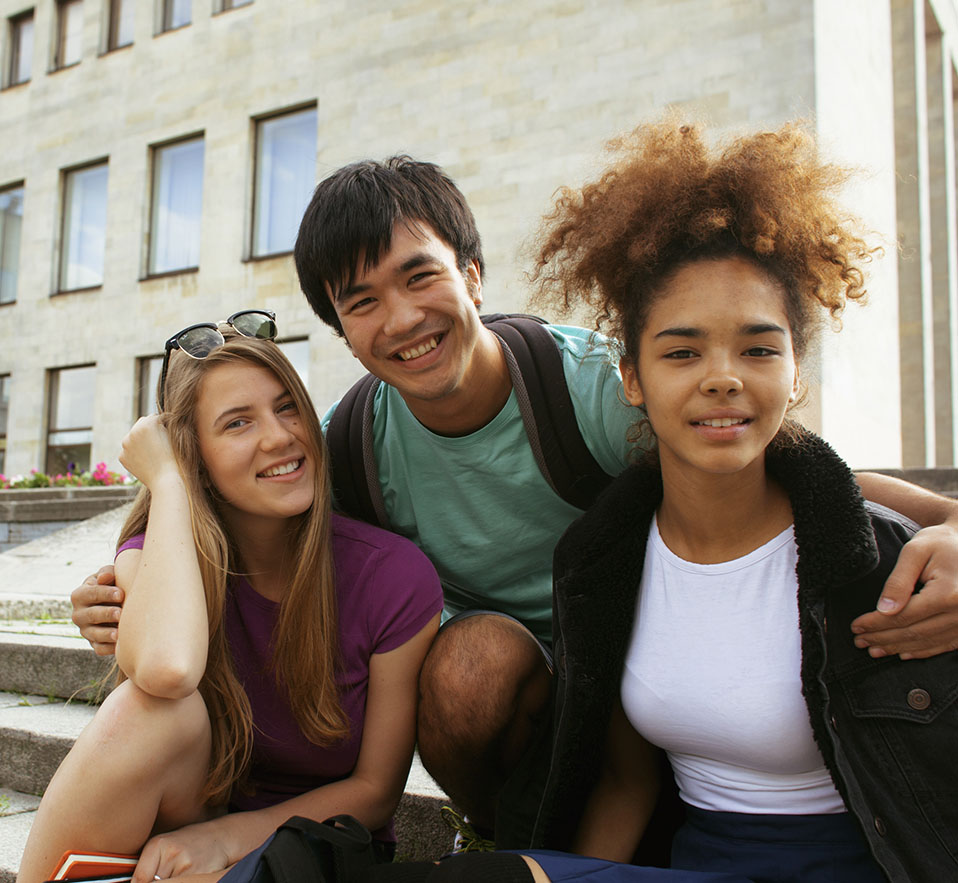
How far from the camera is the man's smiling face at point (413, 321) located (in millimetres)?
2592

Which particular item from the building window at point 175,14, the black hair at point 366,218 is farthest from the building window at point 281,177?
the black hair at point 366,218

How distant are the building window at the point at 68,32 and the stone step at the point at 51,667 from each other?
641 inches

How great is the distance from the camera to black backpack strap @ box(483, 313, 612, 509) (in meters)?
2.54

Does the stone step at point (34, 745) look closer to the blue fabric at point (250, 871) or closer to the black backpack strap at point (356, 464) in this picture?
the black backpack strap at point (356, 464)

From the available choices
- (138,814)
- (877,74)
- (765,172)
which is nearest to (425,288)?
(765,172)

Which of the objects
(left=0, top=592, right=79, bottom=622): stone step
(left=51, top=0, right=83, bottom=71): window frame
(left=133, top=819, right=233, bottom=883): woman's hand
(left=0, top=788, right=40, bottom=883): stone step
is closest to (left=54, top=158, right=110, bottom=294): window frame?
(left=51, top=0, right=83, bottom=71): window frame

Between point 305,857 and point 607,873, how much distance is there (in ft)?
1.81

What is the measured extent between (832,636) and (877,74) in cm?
1251

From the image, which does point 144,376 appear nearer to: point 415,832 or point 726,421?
point 415,832

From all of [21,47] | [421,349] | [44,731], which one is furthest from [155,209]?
[421,349]

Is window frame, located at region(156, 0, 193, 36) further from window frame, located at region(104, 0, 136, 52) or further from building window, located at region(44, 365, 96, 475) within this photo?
building window, located at region(44, 365, 96, 475)

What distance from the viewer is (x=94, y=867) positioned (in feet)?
6.26

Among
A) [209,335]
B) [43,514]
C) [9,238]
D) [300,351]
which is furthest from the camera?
[9,238]

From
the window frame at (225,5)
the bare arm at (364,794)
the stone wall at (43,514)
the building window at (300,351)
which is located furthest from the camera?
the window frame at (225,5)
